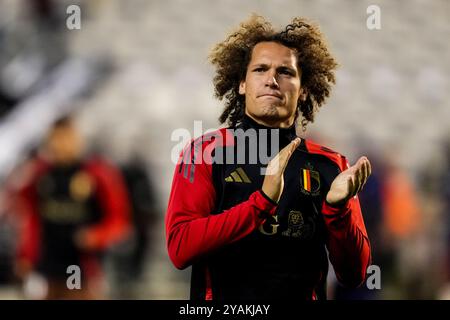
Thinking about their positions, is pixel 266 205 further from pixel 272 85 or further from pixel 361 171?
pixel 272 85

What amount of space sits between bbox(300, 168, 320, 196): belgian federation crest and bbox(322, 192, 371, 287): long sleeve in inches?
3.1

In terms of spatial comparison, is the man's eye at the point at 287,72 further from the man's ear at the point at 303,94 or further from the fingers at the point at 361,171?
the fingers at the point at 361,171

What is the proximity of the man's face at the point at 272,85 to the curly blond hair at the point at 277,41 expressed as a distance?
7 cm

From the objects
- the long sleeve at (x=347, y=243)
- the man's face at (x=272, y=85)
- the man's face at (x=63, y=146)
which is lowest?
the long sleeve at (x=347, y=243)

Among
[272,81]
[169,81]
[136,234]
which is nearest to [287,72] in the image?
[272,81]

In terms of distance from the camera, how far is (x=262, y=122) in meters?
2.77

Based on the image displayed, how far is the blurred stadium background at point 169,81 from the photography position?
28.3ft

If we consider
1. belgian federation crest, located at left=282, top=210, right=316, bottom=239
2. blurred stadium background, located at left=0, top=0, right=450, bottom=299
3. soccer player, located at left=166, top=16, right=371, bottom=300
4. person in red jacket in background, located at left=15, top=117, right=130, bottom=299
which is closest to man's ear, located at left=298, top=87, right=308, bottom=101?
soccer player, located at left=166, top=16, right=371, bottom=300

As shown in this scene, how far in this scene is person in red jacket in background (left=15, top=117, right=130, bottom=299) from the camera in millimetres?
5953

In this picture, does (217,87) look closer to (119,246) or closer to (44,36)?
(119,246)

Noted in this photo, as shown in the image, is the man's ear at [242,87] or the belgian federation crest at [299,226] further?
the man's ear at [242,87]

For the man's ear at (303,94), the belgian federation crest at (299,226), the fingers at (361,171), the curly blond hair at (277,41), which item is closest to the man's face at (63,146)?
the curly blond hair at (277,41)

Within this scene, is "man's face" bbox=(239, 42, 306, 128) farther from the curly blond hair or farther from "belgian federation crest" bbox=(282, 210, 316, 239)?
"belgian federation crest" bbox=(282, 210, 316, 239)

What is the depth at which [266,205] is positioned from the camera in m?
2.47
